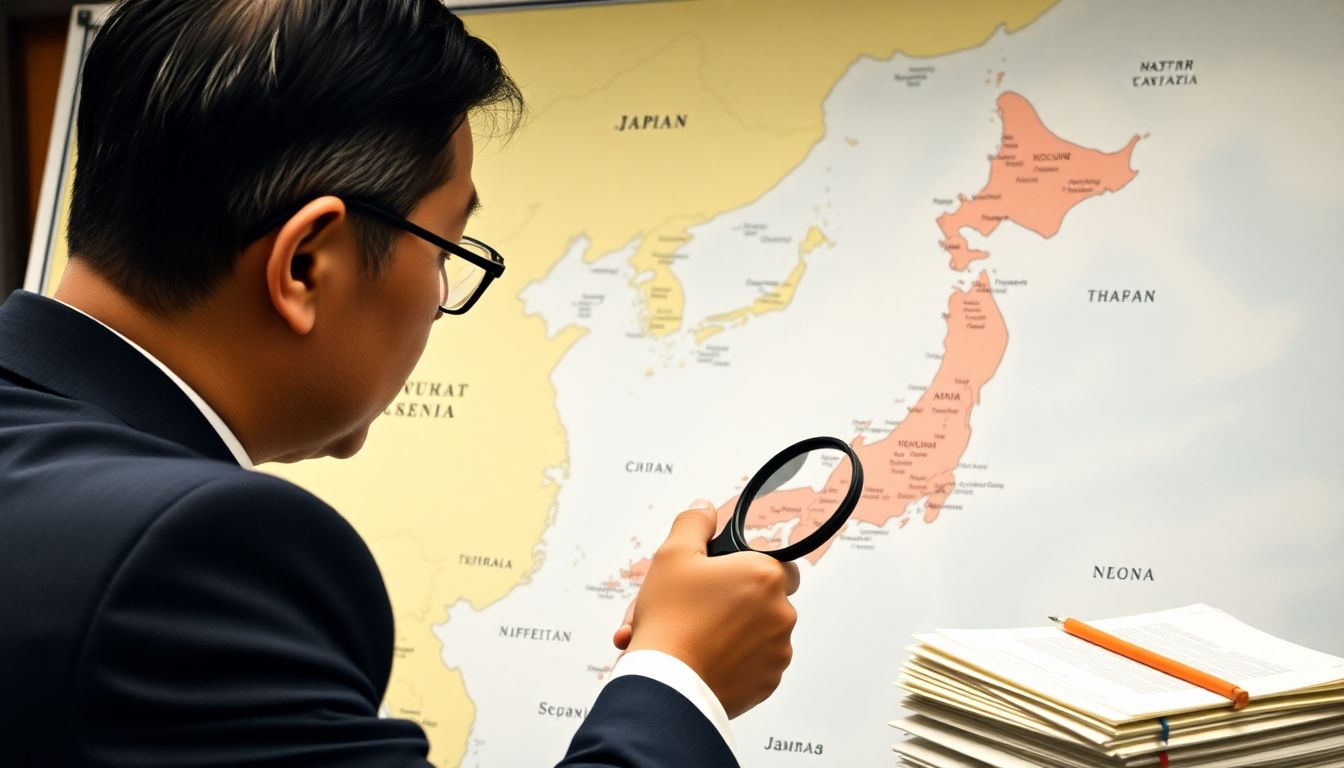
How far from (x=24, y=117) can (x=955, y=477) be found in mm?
2004

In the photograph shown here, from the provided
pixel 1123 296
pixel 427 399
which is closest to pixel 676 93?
pixel 427 399

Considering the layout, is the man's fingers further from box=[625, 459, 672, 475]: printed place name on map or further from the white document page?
box=[625, 459, 672, 475]: printed place name on map

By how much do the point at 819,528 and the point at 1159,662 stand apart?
315 mm

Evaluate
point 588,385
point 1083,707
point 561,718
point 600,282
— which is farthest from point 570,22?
point 1083,707

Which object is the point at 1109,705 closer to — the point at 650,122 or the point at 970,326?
the point at 970,326

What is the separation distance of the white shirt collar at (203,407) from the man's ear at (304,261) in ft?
0.27

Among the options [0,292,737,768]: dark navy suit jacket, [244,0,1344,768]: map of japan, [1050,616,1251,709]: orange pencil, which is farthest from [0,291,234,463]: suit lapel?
[1050,616,1251,709]: orange pencil

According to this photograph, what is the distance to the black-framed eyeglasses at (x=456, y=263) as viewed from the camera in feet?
2.81

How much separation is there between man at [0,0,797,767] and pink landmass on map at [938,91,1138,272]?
78 centimetres

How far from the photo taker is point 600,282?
1748 mm

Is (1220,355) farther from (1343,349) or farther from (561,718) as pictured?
(561,718)

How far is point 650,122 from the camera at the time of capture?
1775 mm

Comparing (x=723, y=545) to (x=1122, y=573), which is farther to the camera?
(x=1122, y=573)

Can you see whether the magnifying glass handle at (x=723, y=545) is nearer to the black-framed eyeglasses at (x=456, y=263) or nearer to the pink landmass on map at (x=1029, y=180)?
the black-framed eyeglasses at (x=456, y=263)
